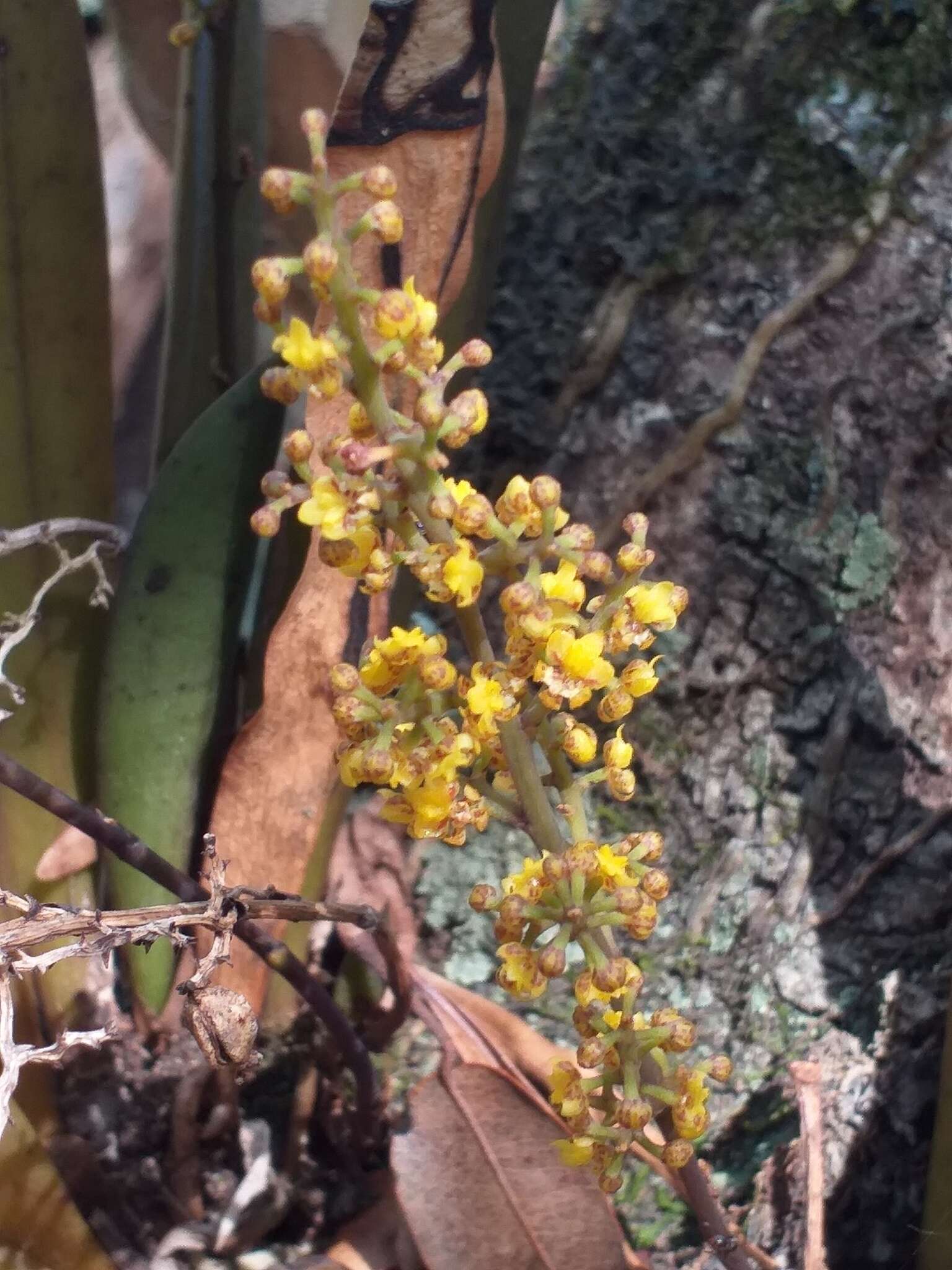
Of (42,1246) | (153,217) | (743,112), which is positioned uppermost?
(153,217)

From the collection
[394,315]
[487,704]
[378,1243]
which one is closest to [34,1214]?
[378,1243]

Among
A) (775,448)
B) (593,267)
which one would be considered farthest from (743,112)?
(775,448)

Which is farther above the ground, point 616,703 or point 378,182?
point 378,182

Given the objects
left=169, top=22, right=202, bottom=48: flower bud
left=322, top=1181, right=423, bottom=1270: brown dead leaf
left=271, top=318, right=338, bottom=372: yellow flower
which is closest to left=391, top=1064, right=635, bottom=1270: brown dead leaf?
left=322, top=1181, right=423, bottom=1270: brown dead leaf

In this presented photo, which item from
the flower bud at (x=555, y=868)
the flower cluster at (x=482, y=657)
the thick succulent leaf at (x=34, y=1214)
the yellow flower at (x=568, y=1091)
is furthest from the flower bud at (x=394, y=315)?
the thick succulent leaf at (x=34, y=1214)

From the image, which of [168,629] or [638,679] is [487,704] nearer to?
[638,679]

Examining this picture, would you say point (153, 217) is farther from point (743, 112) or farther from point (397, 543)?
point (397, 543)
